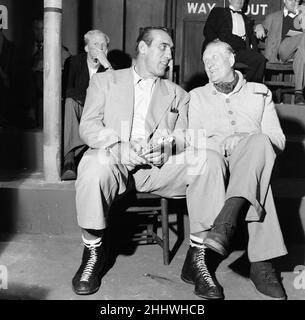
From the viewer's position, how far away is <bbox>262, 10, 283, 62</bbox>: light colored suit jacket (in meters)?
5.13

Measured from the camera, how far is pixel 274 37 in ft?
16.9

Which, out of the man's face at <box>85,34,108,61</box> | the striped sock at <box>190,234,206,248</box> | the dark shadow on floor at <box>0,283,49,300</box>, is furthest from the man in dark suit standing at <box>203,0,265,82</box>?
the dark shadow on floor at <box>0,283,49,300</box>

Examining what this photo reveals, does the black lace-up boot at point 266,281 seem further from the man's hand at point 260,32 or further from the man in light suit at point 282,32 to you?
the man's hand at point 260,32

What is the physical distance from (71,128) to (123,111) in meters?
0.86

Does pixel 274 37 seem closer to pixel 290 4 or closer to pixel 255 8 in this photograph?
pixel 290 4

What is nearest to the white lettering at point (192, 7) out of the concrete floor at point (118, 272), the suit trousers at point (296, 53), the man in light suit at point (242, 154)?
the suit trousers at point (296, 53)

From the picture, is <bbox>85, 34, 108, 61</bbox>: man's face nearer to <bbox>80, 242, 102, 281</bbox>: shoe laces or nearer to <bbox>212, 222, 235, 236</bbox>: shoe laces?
<bbox>80, 242, 102, 281</bbox>: shoe laces

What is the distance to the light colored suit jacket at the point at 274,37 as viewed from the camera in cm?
513

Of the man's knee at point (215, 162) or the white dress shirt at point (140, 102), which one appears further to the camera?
the white dress shirt at point (140, 102)

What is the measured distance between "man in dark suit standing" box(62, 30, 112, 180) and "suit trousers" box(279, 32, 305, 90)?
80.4 inches

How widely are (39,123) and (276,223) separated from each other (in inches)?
110

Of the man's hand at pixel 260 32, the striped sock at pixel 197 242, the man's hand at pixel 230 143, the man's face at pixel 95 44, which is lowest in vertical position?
the striped sock at pixel 197 242

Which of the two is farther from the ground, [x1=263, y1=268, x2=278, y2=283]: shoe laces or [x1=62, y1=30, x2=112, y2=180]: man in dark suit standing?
[x1=62, y1=30, x2=112, y2=180]: man in dark suit standing
